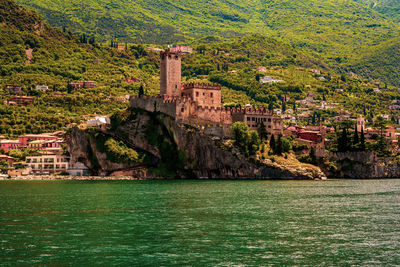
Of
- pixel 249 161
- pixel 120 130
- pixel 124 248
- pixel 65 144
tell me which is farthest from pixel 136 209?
pixel 65 144

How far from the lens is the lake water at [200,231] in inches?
1353

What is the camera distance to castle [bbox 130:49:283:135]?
12438 cm

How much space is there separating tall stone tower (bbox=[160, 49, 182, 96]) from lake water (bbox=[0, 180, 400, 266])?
215ft

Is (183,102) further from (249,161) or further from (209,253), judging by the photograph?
(209,253)

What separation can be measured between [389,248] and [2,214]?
35.6 m

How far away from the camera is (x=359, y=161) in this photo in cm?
12650

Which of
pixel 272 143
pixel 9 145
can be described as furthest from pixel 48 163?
pixel 272 143

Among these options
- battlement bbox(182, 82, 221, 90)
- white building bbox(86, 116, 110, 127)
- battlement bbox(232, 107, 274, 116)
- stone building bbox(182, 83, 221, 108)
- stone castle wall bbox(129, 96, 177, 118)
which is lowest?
white building bbox(86, 116, 110, 127)

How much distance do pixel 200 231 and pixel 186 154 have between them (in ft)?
258

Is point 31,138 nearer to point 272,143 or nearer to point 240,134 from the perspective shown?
point 240,134

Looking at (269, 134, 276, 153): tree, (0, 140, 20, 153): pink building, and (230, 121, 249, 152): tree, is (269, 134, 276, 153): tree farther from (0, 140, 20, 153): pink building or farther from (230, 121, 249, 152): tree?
(0, 140, 20, 153): pink building

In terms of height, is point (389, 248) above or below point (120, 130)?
below

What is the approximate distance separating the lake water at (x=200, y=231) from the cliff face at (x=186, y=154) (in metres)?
45.8

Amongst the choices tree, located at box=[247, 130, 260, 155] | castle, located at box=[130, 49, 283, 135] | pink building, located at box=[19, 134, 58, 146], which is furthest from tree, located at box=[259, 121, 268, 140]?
pink building, located at box=[19, 134, 58, 146]
